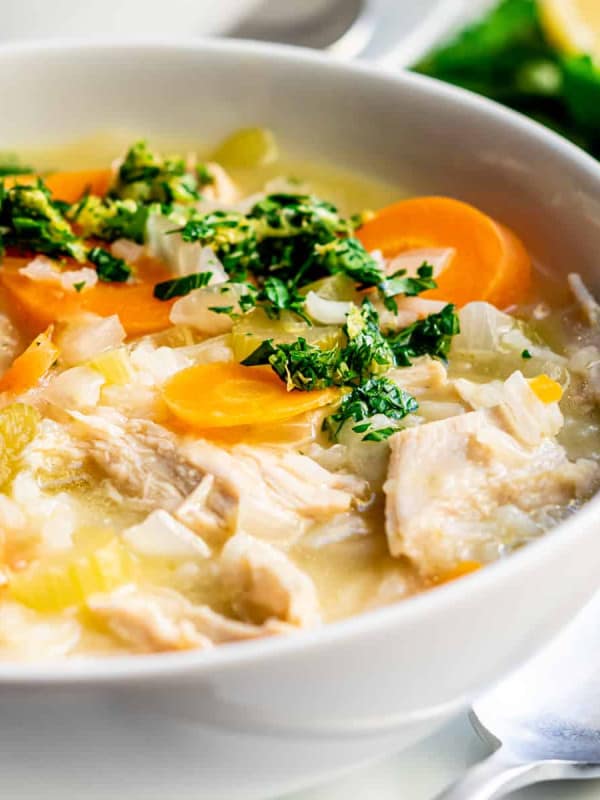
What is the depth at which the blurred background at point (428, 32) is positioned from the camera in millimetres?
4051

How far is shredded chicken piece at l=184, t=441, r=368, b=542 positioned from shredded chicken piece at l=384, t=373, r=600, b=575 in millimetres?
116

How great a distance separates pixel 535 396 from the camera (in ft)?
7.43

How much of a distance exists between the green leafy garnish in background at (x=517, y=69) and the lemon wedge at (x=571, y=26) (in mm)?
53

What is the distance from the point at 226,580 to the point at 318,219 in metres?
1.11

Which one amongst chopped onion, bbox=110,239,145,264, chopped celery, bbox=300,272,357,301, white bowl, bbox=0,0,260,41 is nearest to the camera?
chopped celery, bbox=300,272,357,301

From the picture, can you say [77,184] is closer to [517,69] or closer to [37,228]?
[37,228]

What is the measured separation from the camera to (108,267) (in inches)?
105

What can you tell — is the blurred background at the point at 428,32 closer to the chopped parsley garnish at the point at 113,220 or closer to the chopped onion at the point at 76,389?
the chopped parsley garnish at the point at 113,220

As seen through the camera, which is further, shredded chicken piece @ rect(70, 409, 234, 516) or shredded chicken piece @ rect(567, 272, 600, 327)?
shredded chicken piece @ rect(567, 272, 600, 327)

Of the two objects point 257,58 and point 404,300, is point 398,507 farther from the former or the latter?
point 257,58

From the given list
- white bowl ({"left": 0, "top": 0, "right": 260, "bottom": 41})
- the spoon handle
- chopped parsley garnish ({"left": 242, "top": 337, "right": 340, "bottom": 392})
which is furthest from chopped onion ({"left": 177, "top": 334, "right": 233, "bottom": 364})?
white bowl ({"left": 0, "top": 0, "right": 260, "bottom": 41})

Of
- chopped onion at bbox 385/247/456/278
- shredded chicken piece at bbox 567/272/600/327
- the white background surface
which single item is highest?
shredded chicken piece at bbox 567/272/600/327

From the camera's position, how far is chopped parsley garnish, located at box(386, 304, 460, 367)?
2.50 meters

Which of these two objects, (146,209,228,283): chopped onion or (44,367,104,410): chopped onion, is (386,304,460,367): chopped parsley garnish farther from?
(44,367,104,410): chopped onion
